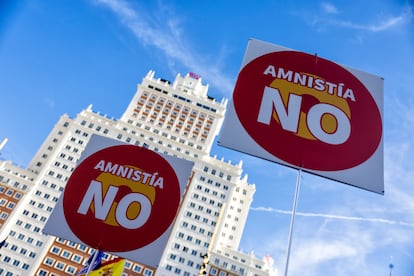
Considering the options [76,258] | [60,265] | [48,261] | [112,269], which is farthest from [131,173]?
[48,261]

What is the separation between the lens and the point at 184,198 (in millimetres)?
86125

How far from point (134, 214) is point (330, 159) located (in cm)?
549

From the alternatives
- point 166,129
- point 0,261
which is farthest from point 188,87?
point 0,261

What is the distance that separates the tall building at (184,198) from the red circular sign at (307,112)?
56768mm

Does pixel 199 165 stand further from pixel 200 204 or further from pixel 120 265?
pixel 120 265

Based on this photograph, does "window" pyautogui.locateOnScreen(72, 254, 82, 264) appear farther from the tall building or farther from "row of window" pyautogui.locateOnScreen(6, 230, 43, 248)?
"row of window" pyautogui.locateOnScreen(6, 230, 43, 248)

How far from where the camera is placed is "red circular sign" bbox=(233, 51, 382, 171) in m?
7.64

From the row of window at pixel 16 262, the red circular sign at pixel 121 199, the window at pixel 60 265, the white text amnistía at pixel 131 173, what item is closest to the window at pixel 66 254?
the window at pixel 60 265

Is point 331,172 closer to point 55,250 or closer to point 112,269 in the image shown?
point 112,269

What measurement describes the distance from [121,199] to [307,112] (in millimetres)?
5641

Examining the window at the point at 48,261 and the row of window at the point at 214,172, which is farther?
the row of window at the point at 214,172

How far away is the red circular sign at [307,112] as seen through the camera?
25.1 feet

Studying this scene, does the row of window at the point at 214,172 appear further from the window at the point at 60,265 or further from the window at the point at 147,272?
the window at the point at 60,265

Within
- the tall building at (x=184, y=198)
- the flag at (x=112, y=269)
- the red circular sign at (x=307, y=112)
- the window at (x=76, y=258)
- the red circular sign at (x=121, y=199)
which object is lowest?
the flag at (x=112, y=269)
